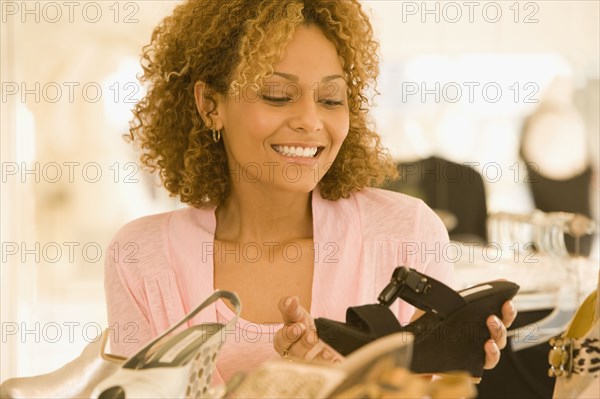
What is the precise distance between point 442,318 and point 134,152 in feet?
7.96

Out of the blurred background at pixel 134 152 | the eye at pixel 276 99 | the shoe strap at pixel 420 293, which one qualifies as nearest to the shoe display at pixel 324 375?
the shoe strap at pixel 420 293

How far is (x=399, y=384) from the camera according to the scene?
0.51 metres

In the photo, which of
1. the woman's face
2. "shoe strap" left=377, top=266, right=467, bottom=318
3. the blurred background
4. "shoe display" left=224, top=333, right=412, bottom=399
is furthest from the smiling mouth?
the blurred background

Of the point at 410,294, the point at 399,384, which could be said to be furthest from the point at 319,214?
the point at 399,384

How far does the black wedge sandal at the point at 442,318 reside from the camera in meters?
0.89

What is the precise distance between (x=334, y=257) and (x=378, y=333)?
0.29m

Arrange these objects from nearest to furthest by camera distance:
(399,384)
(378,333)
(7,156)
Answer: (399,384) → (378,333) → (7,156)

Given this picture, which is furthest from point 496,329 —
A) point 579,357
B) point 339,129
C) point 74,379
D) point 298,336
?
point 74,379

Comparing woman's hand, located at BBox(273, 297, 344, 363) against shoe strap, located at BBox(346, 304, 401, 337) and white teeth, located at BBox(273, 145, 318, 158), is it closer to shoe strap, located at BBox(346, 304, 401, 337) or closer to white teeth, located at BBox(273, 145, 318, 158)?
shoe strap, located at BBox(346, 304, 401, 337)

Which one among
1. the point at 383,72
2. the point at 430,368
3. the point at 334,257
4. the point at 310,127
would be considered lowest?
the point at 430,368

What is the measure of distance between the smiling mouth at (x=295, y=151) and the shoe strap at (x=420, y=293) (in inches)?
9.5

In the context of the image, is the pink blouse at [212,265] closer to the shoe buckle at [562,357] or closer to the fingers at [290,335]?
the fingers at [290,335]

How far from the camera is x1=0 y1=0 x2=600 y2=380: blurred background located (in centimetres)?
294

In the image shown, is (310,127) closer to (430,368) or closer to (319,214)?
(319,214)
